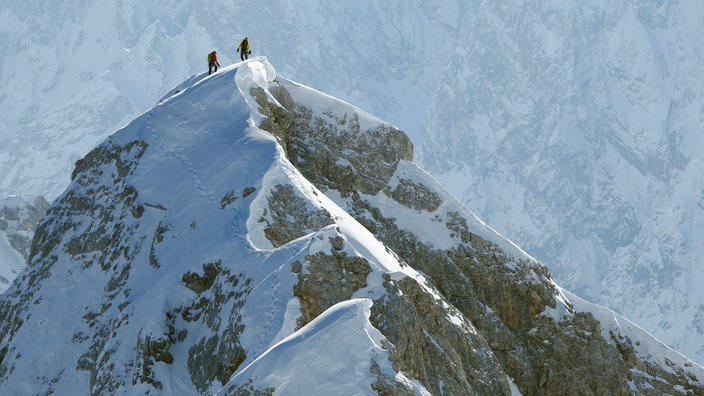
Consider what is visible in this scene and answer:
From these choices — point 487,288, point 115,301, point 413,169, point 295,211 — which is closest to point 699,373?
point 487,288

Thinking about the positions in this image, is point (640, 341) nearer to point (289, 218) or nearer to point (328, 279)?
point (289, 218)

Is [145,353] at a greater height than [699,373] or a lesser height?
greater

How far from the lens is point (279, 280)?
172ft

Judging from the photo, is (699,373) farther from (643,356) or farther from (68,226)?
(68,226)

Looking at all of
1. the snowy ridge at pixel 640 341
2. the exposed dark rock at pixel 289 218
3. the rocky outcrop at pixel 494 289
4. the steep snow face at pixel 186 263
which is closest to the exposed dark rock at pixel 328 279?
the steep snow face at pixel 186 263

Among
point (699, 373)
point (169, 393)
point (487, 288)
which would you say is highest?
point (169, 393)

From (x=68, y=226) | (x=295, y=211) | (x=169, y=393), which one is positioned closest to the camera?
(x=169, y=393)

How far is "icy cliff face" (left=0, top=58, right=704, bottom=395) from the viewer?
5053cm

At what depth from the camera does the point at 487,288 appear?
7388 cm

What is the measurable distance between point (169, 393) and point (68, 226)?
690 inches

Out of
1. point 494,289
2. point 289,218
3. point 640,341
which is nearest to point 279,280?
point 289,218

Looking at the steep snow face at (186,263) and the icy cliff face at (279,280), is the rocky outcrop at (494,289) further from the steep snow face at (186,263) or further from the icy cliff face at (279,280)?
the steep snow face at (186,263)

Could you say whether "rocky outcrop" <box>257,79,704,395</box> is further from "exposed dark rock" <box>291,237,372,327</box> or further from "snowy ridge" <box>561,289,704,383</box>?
"exposed dark rock" <box>291,237,372,327</box>

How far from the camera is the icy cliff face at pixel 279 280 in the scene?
50.5 metres
